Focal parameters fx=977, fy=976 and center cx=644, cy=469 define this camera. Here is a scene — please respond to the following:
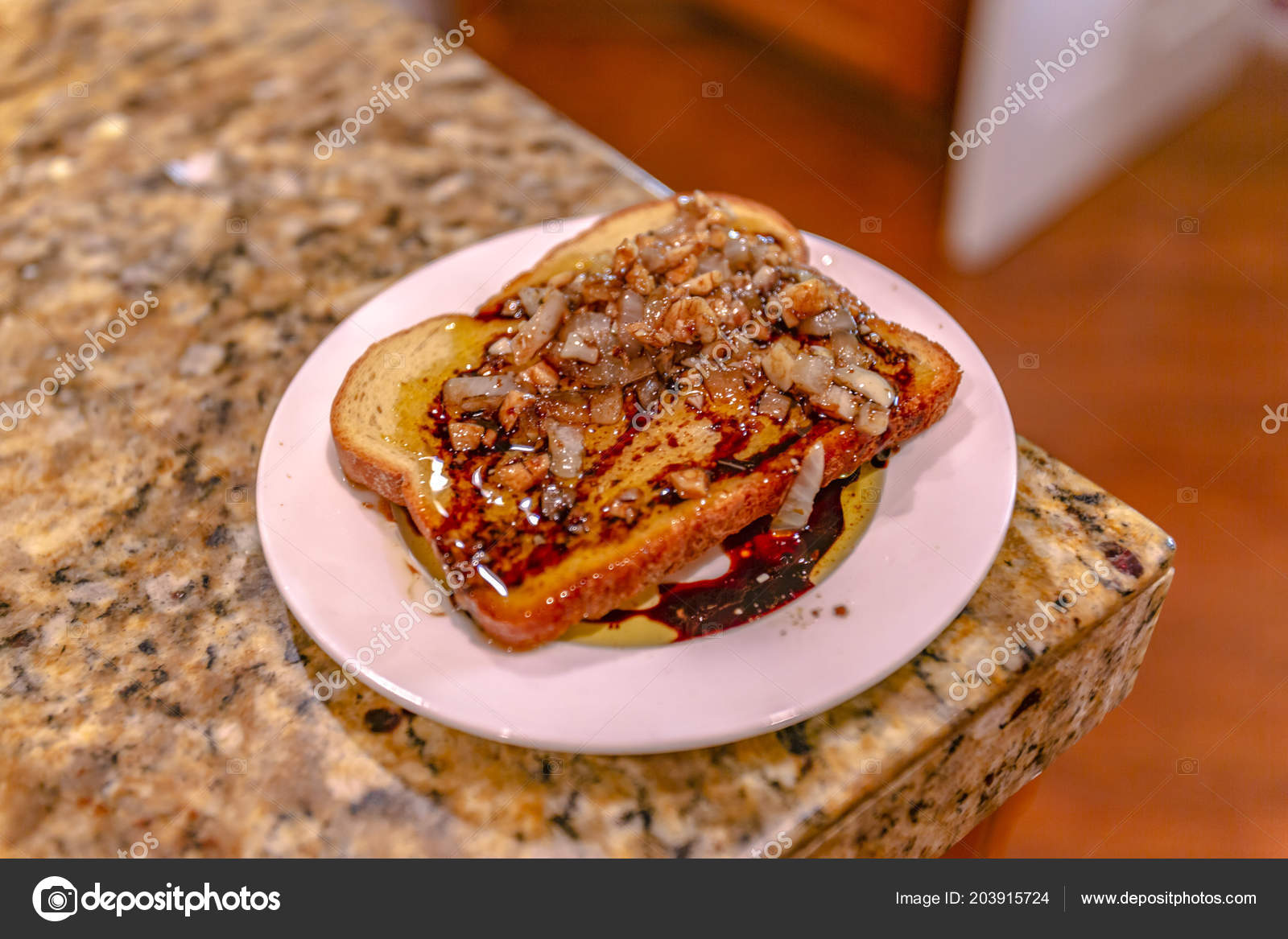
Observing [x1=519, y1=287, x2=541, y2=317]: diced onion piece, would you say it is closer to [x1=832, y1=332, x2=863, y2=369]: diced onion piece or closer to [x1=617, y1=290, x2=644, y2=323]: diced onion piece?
[x1=617, y1=290, x2=644, y2=323]: diced onion piece

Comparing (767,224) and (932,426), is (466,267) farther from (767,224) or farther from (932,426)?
(932,426)

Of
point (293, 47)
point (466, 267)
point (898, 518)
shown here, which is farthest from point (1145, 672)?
point (293, 47)

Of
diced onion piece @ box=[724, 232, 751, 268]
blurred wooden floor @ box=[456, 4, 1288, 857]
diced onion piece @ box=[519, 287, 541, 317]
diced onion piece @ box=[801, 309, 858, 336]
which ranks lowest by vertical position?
blurred wooden floor @ box=[456, 4, 1288, 857]

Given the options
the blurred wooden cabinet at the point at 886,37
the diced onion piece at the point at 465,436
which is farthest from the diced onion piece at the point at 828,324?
the blurred wooden cabinet at the point at 886,37

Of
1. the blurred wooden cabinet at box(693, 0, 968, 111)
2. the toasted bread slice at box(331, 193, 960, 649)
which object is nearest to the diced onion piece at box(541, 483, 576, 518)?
the toasted bread slice at box(331, 193, 960, 649)

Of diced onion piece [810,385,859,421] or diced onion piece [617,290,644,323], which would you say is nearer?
diced onion piece [810,385,859,421]

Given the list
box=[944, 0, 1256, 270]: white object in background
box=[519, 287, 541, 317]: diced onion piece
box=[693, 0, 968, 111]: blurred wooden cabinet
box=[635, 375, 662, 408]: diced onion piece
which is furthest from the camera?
box=[693, 0, 968, 111]: blurred wooden cabinet

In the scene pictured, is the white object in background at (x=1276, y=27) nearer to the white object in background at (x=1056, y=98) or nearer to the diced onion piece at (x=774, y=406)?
the white object in background at (x=1056, y=98)
